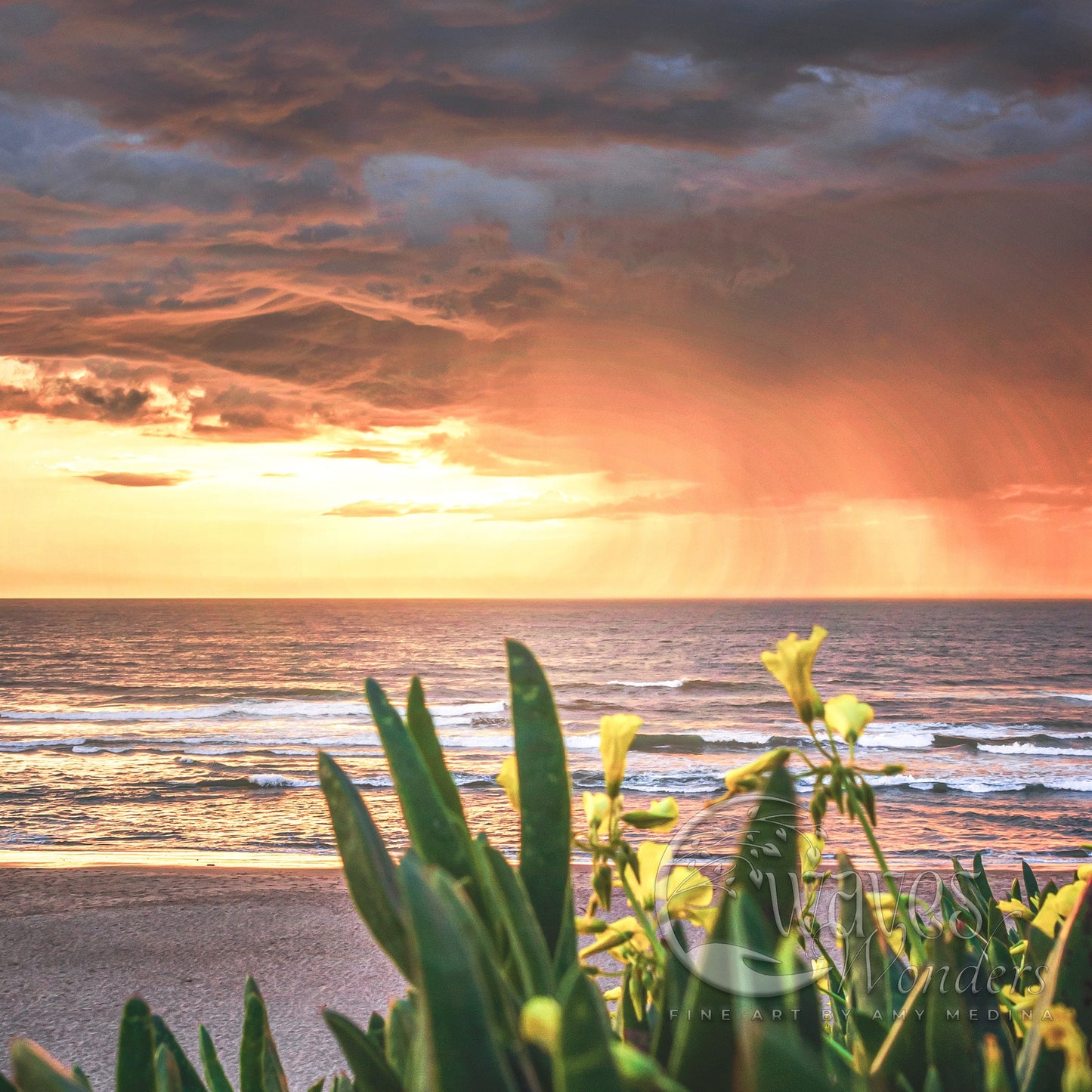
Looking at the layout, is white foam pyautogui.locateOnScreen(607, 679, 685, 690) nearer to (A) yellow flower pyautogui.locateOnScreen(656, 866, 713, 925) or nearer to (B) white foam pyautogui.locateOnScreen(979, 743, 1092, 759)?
(B) white foam pyautogui.locateOnScreen(979, 743, 1092, 759)

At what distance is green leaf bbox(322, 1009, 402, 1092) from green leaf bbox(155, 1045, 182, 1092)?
4.7 inches

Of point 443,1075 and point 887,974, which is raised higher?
point 443,1075

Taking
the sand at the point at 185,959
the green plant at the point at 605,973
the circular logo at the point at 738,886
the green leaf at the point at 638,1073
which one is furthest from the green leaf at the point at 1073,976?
the sand at the point at 185,959

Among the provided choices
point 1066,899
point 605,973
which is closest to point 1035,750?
point 1066,899

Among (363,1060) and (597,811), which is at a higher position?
(597,811)

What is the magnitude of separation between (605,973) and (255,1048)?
0.97 feet

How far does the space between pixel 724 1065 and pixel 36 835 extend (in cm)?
1151

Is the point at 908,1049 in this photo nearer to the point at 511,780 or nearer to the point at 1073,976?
the point at 1073,976

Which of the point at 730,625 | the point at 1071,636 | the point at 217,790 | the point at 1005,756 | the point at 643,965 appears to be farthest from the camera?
the point at 730,625

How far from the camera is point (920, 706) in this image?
23.0 metres

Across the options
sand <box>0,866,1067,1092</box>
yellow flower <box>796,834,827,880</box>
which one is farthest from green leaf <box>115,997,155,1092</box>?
sand <box>0,866,1067,1092</box>

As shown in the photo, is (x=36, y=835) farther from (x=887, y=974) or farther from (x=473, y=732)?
(x=887, y=974)

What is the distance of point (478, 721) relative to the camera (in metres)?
20.8

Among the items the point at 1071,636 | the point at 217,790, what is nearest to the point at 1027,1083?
the point at 217,790
